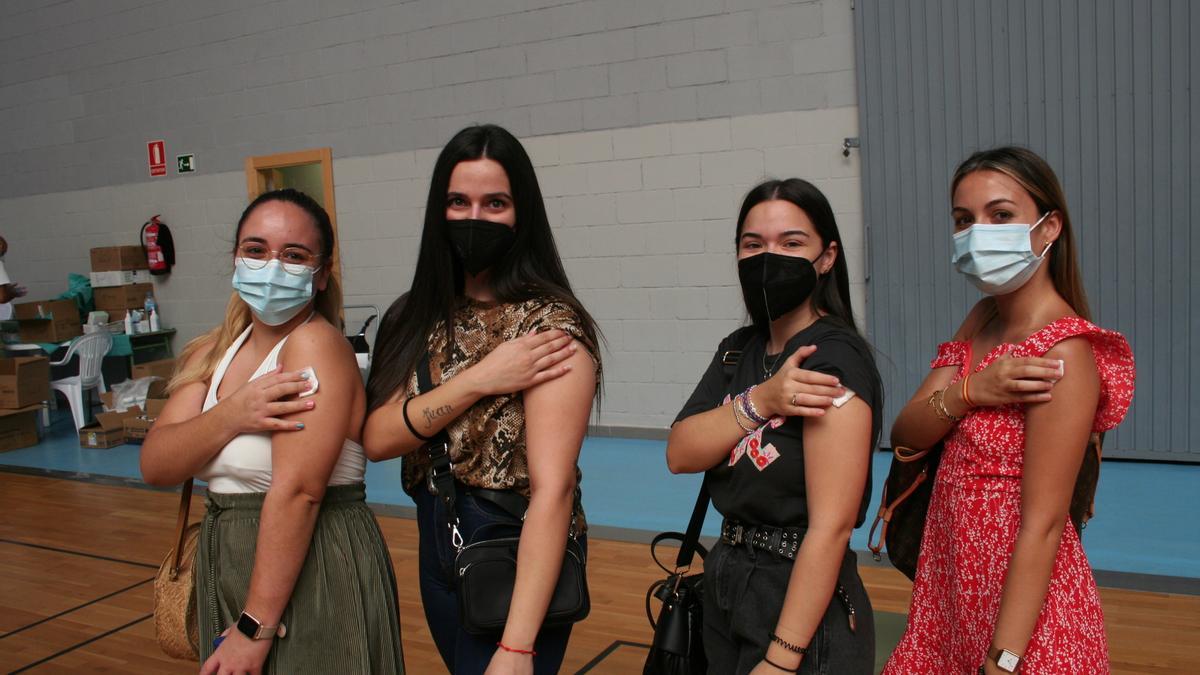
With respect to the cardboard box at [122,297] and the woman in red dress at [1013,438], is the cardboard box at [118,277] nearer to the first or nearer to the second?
the cardboard box at [122,297]

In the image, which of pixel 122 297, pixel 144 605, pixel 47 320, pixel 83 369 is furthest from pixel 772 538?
pixel 47 320

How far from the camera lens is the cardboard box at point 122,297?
27.6 feet

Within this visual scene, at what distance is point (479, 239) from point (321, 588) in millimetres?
694

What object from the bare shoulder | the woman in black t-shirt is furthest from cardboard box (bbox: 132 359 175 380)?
the woman in black t-shirt

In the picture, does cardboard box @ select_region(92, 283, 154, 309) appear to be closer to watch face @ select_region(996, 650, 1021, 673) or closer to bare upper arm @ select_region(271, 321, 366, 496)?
bare upper arm @ select_region(271, 321, 366, 496)

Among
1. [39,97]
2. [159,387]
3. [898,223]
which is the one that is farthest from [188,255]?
[898,223]

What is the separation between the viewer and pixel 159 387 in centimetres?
767

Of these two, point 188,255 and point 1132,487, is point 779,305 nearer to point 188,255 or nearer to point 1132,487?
point 1132,487

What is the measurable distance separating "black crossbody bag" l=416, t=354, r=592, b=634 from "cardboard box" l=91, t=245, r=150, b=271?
790 cm

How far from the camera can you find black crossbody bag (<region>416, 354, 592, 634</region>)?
151 cm

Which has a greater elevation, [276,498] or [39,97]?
[39,97]

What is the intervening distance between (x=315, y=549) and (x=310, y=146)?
643 cm

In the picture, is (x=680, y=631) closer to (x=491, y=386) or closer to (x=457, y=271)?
(x=491, y=386)

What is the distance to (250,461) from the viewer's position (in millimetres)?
1636
